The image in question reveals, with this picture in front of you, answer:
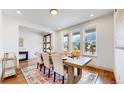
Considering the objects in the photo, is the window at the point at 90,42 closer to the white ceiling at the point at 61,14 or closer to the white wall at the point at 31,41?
the white ceiling at the point at 61,14

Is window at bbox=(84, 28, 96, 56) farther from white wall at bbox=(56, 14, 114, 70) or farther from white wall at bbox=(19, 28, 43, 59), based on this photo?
white wall at bbox=(19, 28, 43, 59)

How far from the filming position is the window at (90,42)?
162 inches

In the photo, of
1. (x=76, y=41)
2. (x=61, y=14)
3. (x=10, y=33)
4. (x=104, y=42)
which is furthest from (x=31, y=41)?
(x=104, y=42)

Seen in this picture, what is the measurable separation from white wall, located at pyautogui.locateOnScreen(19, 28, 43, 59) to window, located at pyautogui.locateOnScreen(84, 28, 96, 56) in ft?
13.7

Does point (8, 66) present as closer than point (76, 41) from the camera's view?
Yes

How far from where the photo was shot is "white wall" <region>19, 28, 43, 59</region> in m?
6.40

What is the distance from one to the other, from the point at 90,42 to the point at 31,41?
4.55 m

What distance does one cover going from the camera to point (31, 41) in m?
6.82

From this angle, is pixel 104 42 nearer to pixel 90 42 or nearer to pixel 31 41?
pixel 90 42

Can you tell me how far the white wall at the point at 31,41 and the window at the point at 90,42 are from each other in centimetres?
418

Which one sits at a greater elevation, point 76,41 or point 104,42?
point 76,41

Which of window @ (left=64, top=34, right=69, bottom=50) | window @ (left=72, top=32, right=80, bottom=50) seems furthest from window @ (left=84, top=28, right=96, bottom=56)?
window @ (left=64, top=34, right=69, bottom=50)

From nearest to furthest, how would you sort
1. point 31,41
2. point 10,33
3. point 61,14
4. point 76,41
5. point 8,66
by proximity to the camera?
point 8,66 → point 61,14 → point 10,33 → point 76,41 → point 31,41
